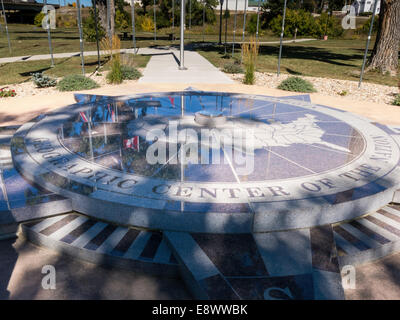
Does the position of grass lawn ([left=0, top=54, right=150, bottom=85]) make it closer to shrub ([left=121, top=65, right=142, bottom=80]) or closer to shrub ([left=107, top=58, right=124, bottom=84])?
shrub ([left=121, top=65, right=142, bottom=80])

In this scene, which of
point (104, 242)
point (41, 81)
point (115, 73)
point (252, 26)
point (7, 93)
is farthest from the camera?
point (252, 26)

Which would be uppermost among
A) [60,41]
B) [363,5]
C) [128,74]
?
[363,5]

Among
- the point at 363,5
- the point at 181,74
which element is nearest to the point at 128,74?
the point at 181,74

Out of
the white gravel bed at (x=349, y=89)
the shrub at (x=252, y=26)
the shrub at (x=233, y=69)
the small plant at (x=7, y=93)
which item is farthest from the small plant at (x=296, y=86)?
the shrub at (x=252, y=26)

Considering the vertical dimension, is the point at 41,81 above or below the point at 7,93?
above

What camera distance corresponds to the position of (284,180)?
13.8ft

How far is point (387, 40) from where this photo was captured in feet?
51.4

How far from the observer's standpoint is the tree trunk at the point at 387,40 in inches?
585

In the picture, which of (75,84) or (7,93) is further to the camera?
(75,84)

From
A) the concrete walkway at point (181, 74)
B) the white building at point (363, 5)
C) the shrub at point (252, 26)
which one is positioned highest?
the white building at point (363, 5)

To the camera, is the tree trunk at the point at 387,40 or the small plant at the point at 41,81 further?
the tree trunk at the point at 387,40

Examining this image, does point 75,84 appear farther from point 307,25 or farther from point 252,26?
point 307,25

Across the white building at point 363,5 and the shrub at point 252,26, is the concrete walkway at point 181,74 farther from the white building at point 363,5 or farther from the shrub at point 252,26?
the white building at point 363,5
